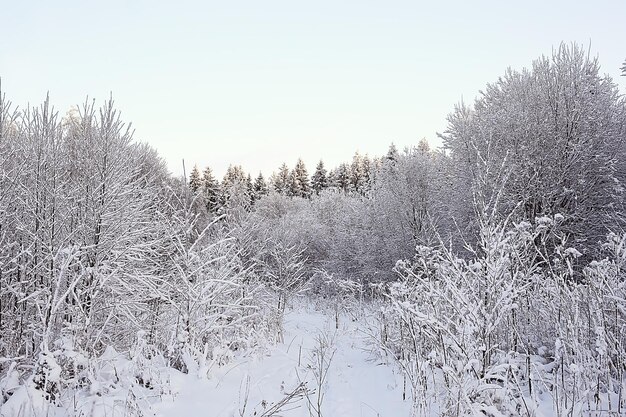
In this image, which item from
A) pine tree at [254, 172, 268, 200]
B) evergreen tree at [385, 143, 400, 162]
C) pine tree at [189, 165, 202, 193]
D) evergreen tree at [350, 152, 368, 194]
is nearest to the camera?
evergreen tree at [385, 143, 400, 162]

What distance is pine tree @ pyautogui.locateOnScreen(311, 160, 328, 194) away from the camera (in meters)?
59.2

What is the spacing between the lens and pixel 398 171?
2253 centimetres

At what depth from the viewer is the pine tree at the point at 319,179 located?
59.2 metres

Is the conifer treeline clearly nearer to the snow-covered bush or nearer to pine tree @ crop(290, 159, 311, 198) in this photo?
pine tree @ crop(290, 159, 311, 198)

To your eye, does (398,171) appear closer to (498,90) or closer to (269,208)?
(498,90)

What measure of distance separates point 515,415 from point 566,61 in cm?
1647

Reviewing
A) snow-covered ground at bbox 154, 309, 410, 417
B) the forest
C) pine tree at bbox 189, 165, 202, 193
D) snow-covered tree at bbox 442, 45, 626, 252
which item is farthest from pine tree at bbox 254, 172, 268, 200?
snow-covered ground at bbox 154, 309, 410, 417

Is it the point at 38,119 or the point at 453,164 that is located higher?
the point at 453,164

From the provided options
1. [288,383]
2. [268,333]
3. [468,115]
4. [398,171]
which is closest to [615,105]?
[468,115]

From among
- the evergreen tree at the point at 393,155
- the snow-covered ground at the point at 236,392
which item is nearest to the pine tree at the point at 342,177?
the evergreen tree at the point at 393,155

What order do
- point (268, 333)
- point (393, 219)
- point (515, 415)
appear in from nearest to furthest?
point (515, 415)
point (268, 333)
point (393, 219)

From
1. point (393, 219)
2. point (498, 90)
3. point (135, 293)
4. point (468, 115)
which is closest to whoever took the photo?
point (135, 293)

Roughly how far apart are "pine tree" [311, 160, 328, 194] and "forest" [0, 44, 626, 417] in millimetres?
41349

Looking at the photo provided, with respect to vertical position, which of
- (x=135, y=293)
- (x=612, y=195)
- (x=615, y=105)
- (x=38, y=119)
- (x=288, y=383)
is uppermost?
(x=615, y=105)
